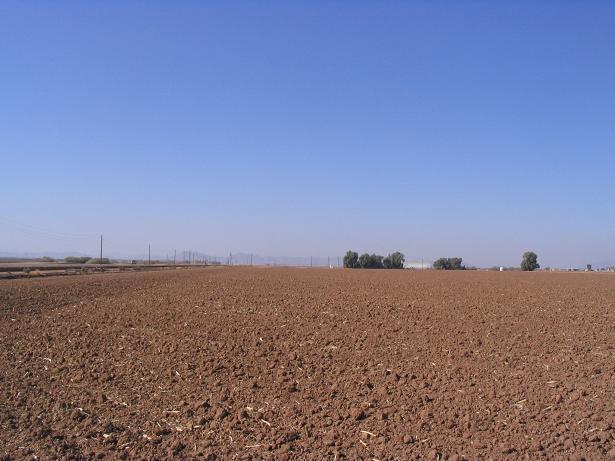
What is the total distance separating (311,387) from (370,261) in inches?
5012

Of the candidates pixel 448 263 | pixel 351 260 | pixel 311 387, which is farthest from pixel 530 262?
pixel 311 387

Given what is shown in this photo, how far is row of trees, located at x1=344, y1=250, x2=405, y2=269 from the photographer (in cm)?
13625

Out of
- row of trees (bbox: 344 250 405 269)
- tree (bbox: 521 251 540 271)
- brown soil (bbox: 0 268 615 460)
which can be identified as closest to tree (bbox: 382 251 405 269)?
row of trees (bbox: 344 250 405 269)

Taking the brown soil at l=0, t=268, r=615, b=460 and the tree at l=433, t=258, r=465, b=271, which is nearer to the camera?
the brown soil at l=0, t=268, r=615, b=460

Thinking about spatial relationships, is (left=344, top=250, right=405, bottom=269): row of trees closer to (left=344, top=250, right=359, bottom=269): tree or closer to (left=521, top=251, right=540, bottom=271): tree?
(left=344, top=250, right=359, bottom=269): tree

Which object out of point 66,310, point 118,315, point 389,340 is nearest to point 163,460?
point 389,340

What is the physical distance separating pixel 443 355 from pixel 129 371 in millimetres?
6570

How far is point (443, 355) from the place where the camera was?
39.9ft

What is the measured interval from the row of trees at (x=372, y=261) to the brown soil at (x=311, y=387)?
118 meters

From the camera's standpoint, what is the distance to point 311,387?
1029 centimetres

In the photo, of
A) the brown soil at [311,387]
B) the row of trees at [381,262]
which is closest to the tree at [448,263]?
the row of trees at [381,262]

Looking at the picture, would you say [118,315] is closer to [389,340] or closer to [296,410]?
[389,340]

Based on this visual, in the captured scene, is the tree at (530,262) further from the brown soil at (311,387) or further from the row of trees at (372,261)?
the brown soil at (311,387)

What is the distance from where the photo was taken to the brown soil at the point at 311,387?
25.4 feet
